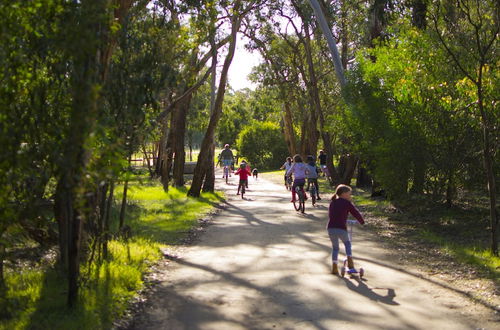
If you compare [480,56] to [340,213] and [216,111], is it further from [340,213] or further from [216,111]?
[216,111]

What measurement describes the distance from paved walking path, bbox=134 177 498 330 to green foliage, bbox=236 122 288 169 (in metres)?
50.1

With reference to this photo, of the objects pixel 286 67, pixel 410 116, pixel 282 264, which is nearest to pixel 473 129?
pixel 410 116

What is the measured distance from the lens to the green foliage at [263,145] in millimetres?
61719

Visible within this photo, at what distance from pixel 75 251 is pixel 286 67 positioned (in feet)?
116

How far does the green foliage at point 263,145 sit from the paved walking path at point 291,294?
164 feet

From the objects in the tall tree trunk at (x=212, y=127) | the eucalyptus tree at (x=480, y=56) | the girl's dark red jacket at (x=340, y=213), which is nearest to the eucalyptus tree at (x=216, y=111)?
the tall tree trunk at (x=212, y=127)

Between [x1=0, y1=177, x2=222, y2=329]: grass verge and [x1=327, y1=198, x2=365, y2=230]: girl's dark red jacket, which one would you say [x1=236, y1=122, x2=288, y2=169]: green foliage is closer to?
[x1=0, y1=177, x2=222, y2=329]: grass verge

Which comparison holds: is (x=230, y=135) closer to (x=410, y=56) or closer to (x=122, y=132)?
(x=410, y=56)

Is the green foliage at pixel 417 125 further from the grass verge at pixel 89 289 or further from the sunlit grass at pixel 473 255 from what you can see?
the grass verge at pixel 89 289

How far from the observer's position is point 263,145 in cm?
6212

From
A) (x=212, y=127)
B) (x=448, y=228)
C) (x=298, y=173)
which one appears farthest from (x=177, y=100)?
(x=448, y=228)

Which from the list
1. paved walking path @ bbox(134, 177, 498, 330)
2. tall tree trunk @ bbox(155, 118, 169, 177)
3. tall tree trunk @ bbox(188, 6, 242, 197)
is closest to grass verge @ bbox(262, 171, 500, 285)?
paved walking path @ bbox(134, 177, 498, 330)

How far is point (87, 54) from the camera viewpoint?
18.5 ft

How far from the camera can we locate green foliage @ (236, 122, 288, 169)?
6172cm
